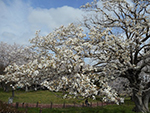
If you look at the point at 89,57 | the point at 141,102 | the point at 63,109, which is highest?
the point at 89,57

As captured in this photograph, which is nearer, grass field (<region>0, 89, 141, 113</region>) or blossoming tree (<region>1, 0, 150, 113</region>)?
blossoming tree (<region>1, 0, 150, 113</region>)

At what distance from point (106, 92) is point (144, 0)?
1032 centimetres

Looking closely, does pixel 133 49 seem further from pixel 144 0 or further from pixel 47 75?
pixel 47 75

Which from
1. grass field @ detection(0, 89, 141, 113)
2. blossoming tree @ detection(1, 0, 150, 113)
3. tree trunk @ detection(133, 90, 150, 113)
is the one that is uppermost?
blossoming tree @ detection(1, 0, 150, 113)

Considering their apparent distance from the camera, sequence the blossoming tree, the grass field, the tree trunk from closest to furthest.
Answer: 1. the blossoming tree
2. the tree trunk
3. the grass field

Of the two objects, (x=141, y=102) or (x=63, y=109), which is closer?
(x=141, y=102)

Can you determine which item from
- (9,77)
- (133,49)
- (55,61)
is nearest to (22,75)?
(9,77)

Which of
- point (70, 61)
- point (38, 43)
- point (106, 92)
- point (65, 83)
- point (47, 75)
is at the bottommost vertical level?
point (106, 92)

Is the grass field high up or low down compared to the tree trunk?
down

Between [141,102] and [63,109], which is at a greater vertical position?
[141,102]

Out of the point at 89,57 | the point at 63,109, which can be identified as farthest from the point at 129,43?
the point at 63,109

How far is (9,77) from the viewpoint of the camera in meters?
9.73

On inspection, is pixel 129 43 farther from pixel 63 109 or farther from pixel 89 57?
pixel 63 109

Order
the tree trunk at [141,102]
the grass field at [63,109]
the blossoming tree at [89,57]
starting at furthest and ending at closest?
the grass field at [63,109] < the tree trunk at [141,102] < the blossoming tree at [89,57]
